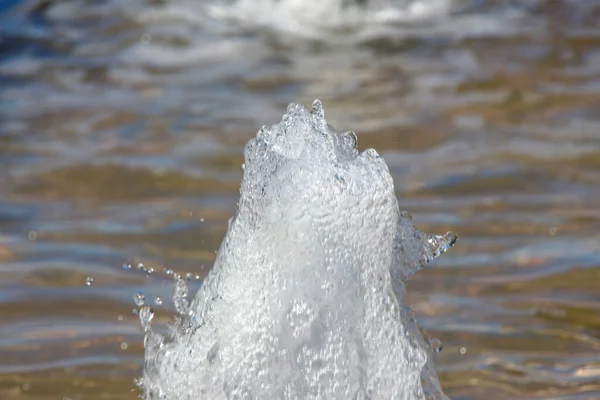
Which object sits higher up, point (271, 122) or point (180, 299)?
point (180, 299)

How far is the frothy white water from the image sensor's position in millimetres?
1734

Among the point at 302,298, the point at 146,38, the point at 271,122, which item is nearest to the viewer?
the point at 302,298

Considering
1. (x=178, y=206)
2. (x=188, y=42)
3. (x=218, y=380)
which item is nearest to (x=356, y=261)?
(x=218, y=380)

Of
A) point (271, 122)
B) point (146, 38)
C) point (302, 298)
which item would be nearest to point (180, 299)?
point (302, 298)

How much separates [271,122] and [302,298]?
301 cm

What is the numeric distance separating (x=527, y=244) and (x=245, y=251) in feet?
5.43

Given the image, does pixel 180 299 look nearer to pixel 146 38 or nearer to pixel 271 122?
pixel 271 122

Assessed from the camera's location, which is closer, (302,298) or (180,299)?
(302,298)

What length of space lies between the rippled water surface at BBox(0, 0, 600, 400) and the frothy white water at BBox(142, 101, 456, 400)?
58cm

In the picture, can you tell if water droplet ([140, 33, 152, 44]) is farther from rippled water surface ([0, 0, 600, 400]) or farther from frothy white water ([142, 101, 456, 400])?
frothy white water ([142, 101, 456, 400])

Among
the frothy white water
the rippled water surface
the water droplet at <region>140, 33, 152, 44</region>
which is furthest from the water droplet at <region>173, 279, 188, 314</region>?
the water droplet at <region>140, 33, 152, 44</region>

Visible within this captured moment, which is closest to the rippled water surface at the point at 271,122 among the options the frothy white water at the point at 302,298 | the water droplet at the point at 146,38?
the water droplet at the point at 146,38

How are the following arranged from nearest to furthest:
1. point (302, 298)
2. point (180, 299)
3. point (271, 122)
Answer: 1. point (302, 298)
2. point (180, 299)
3. point (271, 122)

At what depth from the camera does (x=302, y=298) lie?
1.76 metres
